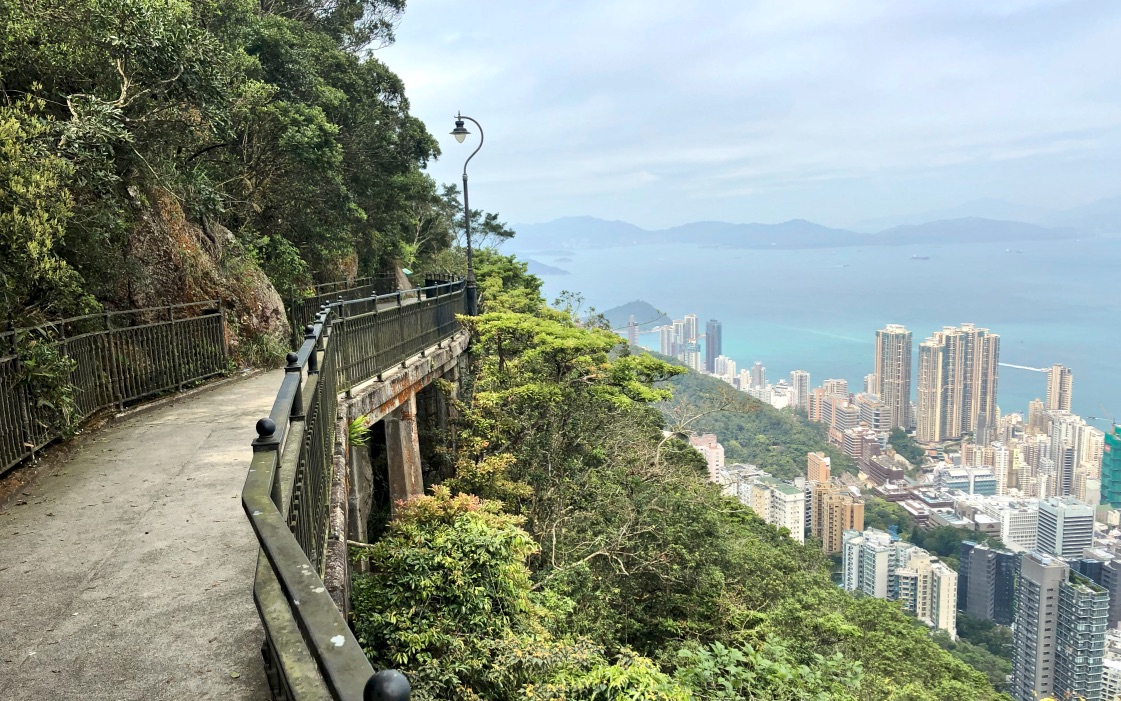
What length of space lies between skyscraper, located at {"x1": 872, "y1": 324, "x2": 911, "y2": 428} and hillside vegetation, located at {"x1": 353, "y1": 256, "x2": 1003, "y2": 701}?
9876cm

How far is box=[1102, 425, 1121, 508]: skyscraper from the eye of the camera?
210 feet

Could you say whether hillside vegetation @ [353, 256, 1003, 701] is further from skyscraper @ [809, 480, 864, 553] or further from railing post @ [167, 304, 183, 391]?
skyscraper @ [809, 480, 864, 553]

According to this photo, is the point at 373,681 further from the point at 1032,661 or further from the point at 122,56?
the point at 1032,661

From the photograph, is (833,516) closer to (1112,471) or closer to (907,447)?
(1112,471)

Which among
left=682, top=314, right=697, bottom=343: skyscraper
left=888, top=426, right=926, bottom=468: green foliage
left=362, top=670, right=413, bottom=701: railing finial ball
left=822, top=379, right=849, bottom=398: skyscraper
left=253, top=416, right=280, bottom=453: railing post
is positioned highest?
left=362, top=670, right=413, bottom=701: railing finial ball

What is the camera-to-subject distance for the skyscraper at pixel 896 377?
106062 millimetres

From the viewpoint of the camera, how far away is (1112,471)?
6856 cm

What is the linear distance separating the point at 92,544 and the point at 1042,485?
10096 cm

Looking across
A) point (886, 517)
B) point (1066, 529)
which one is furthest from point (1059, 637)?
point (1066, 529)

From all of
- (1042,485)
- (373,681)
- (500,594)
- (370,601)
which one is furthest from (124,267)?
(1042,485)

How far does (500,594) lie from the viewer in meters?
6.56

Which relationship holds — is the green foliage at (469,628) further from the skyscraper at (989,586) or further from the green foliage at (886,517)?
the green foliage at (886,517)

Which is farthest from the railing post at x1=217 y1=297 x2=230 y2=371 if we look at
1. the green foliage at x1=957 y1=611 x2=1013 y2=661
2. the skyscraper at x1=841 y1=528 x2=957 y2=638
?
the green foliage at x1=957 y1=611 x2=1013 y2=661

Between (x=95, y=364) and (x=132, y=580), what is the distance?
5.06 metres
